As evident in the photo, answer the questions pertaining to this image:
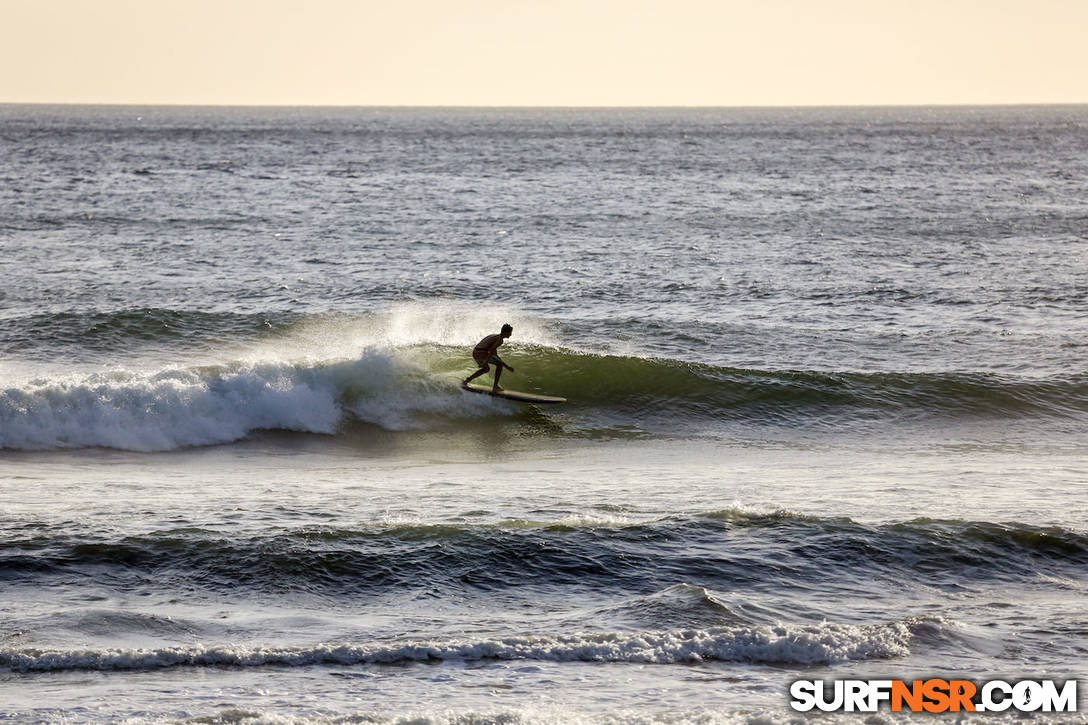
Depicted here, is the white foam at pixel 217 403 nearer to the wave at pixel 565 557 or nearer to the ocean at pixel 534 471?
the ocean at pixel 534 471

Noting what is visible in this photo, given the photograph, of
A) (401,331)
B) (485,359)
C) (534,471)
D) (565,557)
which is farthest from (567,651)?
(401,331)

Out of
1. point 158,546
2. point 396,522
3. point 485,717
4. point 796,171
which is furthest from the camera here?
point 796,171

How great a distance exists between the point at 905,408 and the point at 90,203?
40.3 metres

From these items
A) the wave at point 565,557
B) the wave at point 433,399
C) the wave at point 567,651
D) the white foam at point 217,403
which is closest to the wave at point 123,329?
the wave at point 433,399

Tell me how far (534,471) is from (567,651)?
6.70 metres

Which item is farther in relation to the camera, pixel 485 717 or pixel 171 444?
pixel 171 444

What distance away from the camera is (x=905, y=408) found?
1939 cm

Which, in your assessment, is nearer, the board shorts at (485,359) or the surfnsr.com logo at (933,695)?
the surfnsr.com logo at (933,695)

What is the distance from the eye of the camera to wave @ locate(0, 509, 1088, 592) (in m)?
11.0

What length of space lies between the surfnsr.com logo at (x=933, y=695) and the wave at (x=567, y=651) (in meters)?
0.52

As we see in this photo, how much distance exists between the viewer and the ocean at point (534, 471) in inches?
356

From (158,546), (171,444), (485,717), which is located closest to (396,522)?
(158,546)

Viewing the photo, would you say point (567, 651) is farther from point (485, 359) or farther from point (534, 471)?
point (485, 359)

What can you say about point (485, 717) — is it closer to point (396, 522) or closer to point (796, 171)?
point (396, 522)
